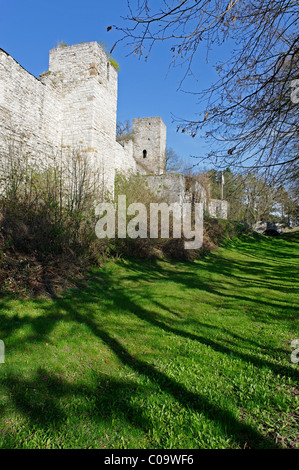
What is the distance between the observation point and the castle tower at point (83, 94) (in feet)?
Result: 29.6

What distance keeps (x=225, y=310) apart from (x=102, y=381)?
2904 millimetres

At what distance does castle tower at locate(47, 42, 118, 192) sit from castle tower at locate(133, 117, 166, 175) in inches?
594

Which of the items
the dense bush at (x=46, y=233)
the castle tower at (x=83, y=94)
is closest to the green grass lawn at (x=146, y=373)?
the dense bush at (x=46, y=233)

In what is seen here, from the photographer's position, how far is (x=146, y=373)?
2.58 metres

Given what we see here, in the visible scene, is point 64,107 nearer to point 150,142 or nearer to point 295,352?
point 295,352

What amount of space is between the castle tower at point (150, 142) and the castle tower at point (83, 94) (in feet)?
49.5

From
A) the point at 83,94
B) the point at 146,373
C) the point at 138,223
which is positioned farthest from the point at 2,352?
the point at 83,94

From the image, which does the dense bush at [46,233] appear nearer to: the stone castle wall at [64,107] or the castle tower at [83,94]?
the stone castle wall at [64,107]

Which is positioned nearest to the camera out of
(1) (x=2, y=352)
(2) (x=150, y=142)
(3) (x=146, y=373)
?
(3) (x=146, y=373)

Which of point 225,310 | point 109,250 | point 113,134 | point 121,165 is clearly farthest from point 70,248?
point 121,165

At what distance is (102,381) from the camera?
245cm

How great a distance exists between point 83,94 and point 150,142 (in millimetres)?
16285

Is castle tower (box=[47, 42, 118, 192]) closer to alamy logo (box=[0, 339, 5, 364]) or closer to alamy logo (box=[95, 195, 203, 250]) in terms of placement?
alamy logo (box=[95, 195, 203, 250])
